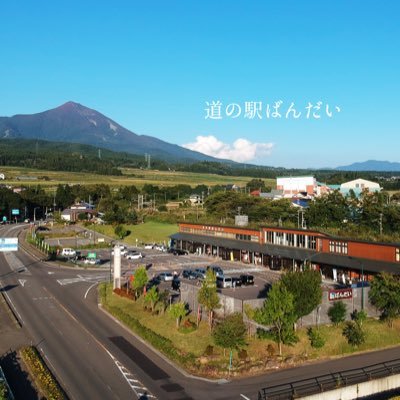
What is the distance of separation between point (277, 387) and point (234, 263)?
137 feet

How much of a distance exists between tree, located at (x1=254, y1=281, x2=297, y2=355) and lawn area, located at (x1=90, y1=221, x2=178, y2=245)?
208 feet

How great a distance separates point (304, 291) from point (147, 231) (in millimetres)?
75258

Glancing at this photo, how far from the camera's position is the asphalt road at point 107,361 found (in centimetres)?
2591

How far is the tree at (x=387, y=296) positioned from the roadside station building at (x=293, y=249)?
787 cm

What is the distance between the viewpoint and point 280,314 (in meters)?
31.4

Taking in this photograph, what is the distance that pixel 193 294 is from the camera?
40.1 m

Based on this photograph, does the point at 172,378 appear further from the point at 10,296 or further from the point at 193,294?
the point at 10,296

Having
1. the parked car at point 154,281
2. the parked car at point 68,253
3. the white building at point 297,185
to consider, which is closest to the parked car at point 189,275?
the parked car at point 154,281

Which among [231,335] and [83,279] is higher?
[231,335]

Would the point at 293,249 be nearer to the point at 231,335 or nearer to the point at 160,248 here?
the point at 231,335

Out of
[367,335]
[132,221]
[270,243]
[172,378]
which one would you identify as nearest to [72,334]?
[172,378]

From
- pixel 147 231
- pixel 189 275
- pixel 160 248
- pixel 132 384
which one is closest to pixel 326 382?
pixel 132 384

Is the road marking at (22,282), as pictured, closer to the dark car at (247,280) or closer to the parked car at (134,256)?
the parked car at (134,256)

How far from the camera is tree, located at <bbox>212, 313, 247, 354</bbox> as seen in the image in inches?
1177
